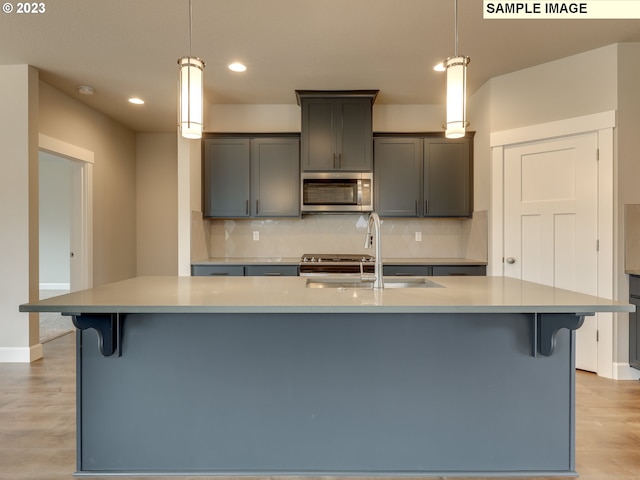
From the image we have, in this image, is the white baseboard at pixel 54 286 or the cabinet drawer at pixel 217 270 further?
the white baseboard at pixel 54 286

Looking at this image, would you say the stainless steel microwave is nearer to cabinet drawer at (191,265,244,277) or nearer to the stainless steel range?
the stainless steel range

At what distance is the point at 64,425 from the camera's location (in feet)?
8.27

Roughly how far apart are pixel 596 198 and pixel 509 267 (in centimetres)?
93

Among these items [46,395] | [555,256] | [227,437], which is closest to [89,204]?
[46,395]

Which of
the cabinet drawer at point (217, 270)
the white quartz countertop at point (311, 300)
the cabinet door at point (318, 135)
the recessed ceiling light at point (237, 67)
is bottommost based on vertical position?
the cabinet drawer at point (217, 270)

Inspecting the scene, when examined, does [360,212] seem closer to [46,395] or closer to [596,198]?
[596,198]

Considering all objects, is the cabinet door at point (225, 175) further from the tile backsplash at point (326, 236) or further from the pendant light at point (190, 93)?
the pendant light at point (190, 93)

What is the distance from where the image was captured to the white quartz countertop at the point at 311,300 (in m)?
1.56

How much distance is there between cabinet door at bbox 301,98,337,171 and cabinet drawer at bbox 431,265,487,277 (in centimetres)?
148

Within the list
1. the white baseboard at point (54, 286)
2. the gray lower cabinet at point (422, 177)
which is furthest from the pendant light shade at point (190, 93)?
the white baseboard at point (54, 286)

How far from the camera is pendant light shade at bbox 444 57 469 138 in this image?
1845 mm

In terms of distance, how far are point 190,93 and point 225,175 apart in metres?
2.65

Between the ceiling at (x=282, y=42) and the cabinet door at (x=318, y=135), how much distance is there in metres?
0.18

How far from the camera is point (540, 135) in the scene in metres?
3.70
